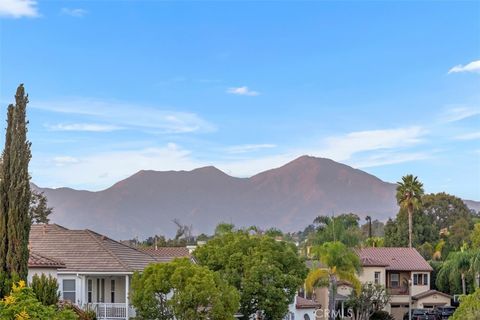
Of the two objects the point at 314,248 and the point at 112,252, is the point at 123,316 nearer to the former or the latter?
the point at 112,252

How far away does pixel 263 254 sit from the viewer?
49406mm

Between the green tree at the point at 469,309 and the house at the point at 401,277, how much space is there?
49275 millimetres

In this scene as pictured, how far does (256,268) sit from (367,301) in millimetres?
31495

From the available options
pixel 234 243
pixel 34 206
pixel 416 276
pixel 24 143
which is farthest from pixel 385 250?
pixel 24 143

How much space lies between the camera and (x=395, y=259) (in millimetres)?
91000

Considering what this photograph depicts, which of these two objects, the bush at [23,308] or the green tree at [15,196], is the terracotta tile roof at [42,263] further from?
the bush at [23,308]

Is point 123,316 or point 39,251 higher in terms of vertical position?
point 39,251

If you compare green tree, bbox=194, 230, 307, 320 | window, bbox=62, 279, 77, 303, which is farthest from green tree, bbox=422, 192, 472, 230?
window, bbox=62, 279, 77, 303

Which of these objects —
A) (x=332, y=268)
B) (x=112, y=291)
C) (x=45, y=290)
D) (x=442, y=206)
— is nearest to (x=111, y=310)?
(x=112, y=291)

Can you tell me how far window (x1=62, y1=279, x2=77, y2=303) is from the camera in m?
45.1

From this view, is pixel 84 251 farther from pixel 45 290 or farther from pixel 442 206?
pixel 442 206

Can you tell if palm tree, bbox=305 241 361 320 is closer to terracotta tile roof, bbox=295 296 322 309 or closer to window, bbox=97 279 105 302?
terracotta tile roof, bbox=295 296 322 309

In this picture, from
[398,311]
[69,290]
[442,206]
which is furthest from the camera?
[442,206]

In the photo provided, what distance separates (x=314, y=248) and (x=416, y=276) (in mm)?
21026
